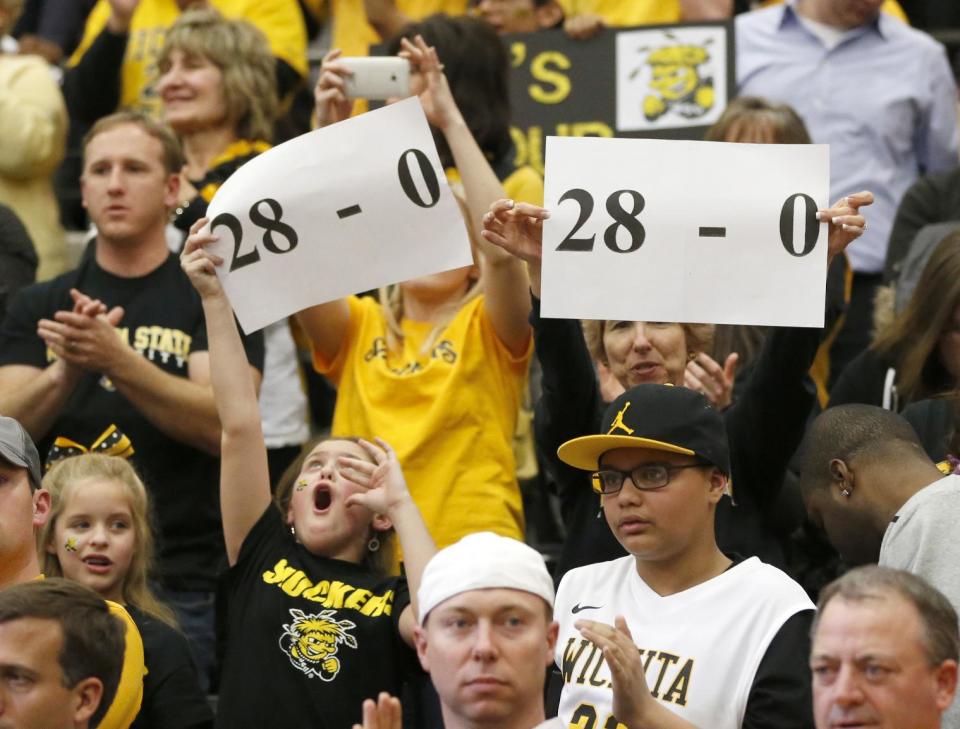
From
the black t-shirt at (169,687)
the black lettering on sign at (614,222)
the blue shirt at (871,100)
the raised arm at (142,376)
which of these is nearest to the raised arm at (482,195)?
the black lettering on sign at (614,222)

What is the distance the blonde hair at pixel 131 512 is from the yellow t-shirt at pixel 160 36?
3.03 metres

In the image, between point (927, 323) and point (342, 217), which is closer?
point (342, 217)

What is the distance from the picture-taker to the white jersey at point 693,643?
4.18m

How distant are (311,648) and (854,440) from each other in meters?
1.50

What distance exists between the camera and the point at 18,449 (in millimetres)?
4746

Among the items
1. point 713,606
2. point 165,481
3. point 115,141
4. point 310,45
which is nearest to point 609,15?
point 310,45

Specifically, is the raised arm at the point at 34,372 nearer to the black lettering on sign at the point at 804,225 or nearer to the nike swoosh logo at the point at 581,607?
the nike swoosh logo at the point at 581,607

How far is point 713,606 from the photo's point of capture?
4305mm

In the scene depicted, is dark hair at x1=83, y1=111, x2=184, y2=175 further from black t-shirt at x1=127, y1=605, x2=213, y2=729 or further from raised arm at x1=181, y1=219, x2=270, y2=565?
black t-shirt at x1=127, y1=605, x2=213, y2=729

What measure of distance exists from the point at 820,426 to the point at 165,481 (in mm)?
2260

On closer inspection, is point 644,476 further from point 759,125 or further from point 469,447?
point 759,125

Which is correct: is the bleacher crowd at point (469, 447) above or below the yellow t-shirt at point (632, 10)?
below

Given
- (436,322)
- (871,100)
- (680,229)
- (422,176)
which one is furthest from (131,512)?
(871,100)

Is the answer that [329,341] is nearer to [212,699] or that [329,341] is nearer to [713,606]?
[212,699]
